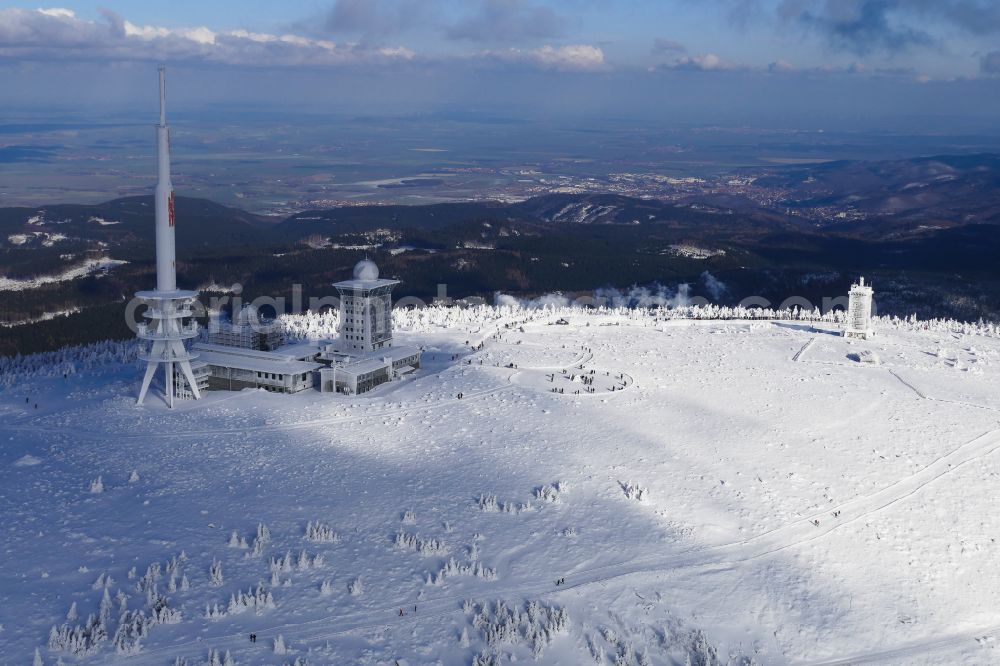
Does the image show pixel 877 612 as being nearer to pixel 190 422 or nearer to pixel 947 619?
pixel 947 619

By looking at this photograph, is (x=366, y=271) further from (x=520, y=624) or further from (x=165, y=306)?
(x=520, y=624)

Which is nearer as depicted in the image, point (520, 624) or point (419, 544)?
point (520, 624)

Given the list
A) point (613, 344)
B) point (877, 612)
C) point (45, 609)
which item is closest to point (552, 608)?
point (877, 612)

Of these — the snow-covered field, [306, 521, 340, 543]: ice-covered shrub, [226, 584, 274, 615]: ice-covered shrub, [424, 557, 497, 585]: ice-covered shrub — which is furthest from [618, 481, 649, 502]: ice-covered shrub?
[226, 584, 274, 615]: ice-covered shrub

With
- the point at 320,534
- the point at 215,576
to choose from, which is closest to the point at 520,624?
the point at 320,534

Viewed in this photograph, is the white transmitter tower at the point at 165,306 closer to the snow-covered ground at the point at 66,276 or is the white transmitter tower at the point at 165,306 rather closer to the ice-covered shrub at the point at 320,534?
the ice-covered shrub at the point at 320,534

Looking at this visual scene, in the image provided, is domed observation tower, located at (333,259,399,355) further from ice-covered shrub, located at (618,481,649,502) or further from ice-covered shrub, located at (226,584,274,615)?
ice-covered shrub, located at (226,584,274,615)
